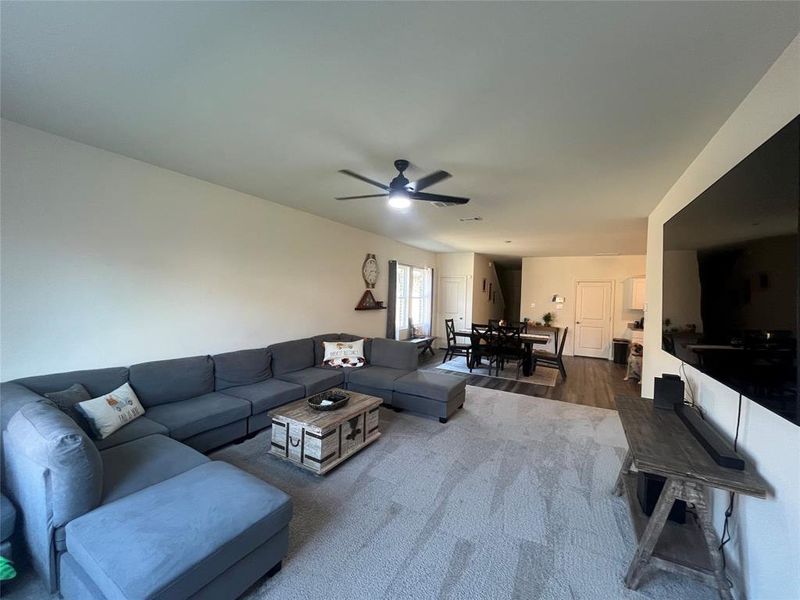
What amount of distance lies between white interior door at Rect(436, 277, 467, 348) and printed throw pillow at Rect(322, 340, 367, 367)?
13.8 feet

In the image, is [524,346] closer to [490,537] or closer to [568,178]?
[568,178]

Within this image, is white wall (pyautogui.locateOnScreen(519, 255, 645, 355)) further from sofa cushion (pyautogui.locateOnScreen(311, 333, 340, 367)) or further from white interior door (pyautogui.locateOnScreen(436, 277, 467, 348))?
sofa cushion (pyautogui.locateOnScreen(311, 333, 340, 367))

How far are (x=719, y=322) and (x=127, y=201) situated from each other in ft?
14.3

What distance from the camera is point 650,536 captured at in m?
1.62

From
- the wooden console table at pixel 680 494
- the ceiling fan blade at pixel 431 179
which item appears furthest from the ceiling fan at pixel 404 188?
the wooden console table at pixel 680 494

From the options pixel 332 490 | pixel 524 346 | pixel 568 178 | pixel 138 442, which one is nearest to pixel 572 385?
pixel 524 346

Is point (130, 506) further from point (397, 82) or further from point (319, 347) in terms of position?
point (319, 347)

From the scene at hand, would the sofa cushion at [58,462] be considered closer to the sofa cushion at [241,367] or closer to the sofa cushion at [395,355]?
the sofa cushion at [241,367]

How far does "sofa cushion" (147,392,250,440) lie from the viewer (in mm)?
2486

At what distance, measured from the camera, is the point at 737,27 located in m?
1.25

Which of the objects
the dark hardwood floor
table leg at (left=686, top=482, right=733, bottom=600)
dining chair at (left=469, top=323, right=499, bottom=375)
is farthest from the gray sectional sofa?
dining chair at (left=469, top=323, right=499, bottom=375)

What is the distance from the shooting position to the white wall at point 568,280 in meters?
7.45

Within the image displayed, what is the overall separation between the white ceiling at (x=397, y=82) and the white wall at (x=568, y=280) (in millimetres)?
5298

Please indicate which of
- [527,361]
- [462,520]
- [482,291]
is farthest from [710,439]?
[482,291]
